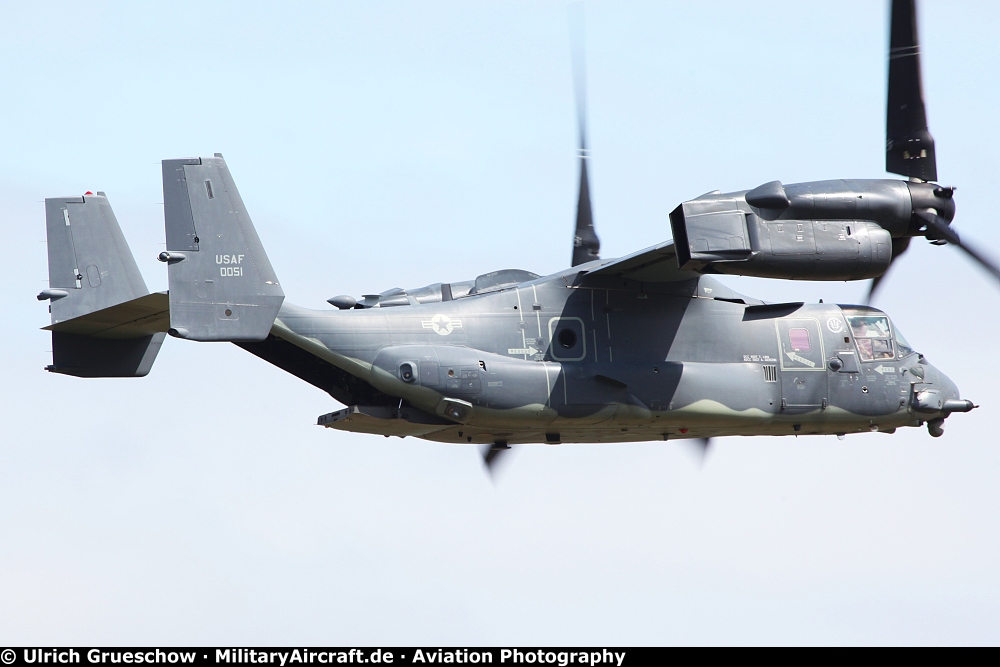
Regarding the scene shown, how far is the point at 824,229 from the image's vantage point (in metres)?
21.3

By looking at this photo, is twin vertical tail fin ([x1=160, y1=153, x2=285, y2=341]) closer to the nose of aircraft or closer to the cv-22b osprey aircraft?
the cv-22b osprey aircraft

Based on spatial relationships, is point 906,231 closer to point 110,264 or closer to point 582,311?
point 582,311

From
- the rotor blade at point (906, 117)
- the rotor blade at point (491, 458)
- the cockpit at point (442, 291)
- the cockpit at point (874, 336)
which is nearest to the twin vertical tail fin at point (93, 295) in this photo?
the cockpit at point (442, 291)

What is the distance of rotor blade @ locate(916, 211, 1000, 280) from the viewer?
22203mm

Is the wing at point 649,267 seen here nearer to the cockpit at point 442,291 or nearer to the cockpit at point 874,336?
the cockpit at point 442,291

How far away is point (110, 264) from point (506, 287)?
21.7ft

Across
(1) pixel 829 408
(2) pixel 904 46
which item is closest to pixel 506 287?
(1) pixel 829 408

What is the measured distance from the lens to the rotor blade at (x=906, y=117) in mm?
22438

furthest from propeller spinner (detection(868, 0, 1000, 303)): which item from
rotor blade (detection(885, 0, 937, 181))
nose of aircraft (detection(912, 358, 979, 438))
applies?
nose of aircraft (detection(912, 358, 979, 438))

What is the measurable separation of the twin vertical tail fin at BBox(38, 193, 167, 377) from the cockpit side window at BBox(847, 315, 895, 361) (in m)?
12.1

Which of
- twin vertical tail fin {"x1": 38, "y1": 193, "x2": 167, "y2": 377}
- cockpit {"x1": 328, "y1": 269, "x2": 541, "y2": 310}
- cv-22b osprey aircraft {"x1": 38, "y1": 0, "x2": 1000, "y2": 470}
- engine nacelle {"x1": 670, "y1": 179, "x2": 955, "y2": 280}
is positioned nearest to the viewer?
cv-22b osprey aircraft {"x1": 38, "y1": 0, "x2": 1000, "y2": 470}

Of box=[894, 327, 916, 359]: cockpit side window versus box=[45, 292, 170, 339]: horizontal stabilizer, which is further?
box=[894, 327, 916, 359]: cockpit side window

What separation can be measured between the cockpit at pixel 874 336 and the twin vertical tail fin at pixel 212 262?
1058 centimetres

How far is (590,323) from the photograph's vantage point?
75.7ft
